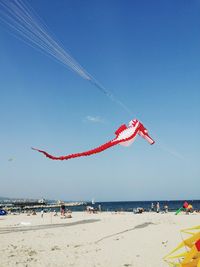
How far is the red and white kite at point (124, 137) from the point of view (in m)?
6.70

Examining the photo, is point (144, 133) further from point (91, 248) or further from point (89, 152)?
point (91, 248)

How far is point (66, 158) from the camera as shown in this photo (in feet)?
22.5

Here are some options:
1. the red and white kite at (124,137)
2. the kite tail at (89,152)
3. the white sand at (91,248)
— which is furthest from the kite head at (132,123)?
the white sand at (91,248)

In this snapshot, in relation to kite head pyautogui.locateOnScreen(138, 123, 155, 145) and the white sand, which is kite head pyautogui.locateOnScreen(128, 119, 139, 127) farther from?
the white sand

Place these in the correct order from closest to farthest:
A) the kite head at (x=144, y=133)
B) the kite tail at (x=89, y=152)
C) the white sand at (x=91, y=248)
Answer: the kite tail at (x=89, y=152) → the kite head at (x=144, y=133) → the white sand at (x=91, y=248)

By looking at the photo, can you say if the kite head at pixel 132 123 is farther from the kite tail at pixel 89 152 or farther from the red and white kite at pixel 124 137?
the kite tail at pixel 89 152

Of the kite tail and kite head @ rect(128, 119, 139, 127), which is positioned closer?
the kite tail

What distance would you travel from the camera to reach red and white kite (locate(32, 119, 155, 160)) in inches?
264

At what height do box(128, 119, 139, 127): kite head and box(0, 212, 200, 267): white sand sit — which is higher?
box(128, 119, 139, 127): kite head

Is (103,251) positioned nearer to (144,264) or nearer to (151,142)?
(144,264)

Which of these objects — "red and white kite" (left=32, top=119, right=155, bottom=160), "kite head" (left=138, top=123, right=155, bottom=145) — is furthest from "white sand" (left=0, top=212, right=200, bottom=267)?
"red and white kite" (left=32, top=119, right=155, bottom=160)

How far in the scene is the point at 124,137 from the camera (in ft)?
23.3

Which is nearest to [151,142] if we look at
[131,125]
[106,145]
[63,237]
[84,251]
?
[131,125]

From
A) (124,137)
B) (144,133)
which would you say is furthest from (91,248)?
(124,137)
